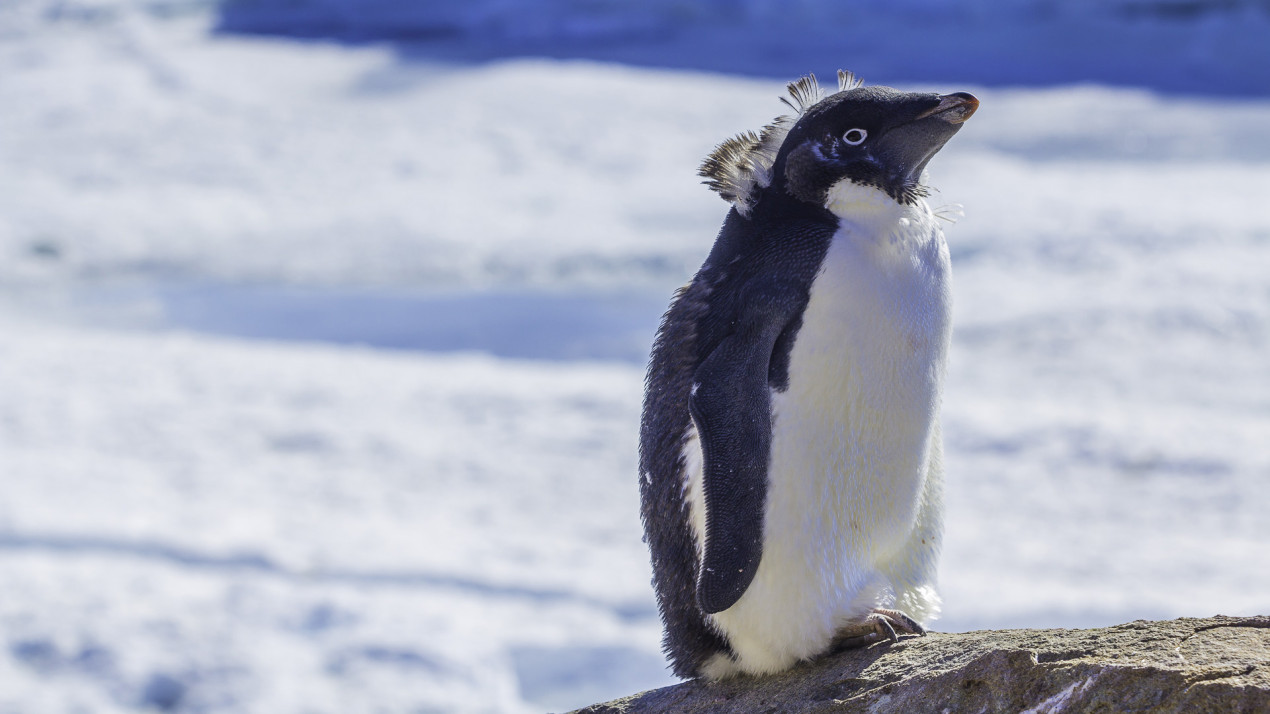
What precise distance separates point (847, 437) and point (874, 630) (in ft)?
0.84

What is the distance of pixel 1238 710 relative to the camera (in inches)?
49.5

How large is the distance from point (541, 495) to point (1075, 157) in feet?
18.1

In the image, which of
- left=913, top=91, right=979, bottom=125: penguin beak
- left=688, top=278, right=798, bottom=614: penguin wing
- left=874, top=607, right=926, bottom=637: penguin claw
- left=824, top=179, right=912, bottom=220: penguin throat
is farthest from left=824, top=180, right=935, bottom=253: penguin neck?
left=874, top=607, right=926, bottom=637: penguin claw

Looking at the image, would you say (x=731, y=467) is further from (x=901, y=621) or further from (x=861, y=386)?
(x=901, y=621)

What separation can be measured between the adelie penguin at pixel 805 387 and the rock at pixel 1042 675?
0.07 meters

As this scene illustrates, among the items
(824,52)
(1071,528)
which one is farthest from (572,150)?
(1071,528)

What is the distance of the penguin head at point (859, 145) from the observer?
1.63 m

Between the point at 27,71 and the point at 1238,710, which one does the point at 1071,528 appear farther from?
the point at 27,71

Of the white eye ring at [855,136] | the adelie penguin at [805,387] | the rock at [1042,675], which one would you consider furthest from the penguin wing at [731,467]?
the white eye ring at [855,136]

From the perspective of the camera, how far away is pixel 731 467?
155 centimetres

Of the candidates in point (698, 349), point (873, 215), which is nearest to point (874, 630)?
point (698, 349)

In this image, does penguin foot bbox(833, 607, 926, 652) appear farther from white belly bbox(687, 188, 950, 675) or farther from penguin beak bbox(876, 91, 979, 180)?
penguin beak bbox(876, 91, 979, 180)

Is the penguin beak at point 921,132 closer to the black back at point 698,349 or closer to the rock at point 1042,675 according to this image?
the black back at point 698,349

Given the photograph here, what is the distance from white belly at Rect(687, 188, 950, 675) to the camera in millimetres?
1605
